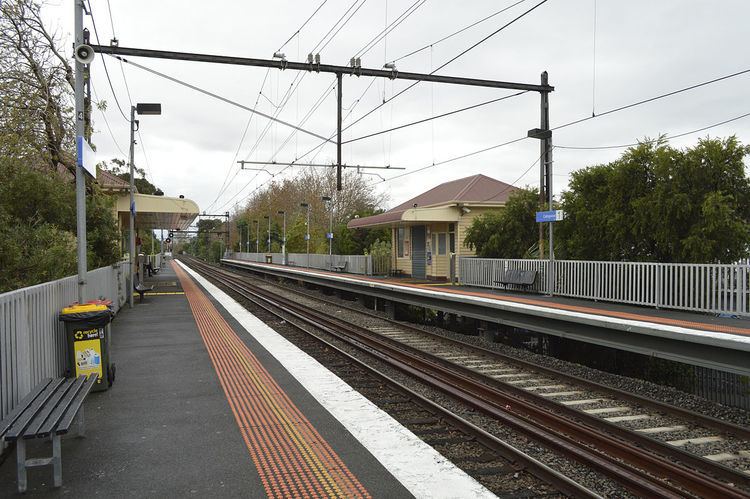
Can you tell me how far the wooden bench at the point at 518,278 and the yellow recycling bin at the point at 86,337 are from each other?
13573 millimetres

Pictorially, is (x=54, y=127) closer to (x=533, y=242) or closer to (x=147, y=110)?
(x=147, y=110)

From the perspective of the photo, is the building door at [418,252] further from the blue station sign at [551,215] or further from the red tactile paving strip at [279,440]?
the red tactile paving strip at [279,440]

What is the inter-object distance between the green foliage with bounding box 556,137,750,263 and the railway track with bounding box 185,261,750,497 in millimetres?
6775

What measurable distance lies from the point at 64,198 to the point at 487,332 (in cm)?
1094

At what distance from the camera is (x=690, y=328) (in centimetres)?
932

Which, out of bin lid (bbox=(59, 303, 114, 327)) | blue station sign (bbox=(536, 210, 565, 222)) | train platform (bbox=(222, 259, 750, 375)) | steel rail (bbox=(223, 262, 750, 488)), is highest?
blue station sign (bbox=(536, 210, 565, 222))

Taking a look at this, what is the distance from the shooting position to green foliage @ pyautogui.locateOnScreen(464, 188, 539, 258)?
72.5 ft

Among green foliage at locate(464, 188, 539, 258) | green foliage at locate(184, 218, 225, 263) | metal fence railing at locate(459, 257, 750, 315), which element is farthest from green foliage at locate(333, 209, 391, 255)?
green foliage at locate(184, 218, 225, 263)

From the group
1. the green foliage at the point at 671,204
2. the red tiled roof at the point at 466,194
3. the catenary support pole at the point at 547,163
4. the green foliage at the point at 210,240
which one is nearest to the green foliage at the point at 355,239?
the red tiled roof at the point at 466,194

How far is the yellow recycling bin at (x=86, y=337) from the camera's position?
6.76 m

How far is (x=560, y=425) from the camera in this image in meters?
6.55

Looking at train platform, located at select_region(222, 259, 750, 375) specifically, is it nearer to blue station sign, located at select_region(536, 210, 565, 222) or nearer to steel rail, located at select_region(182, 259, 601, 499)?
blue station sign, located at select_region(536, 210, 565, 222)

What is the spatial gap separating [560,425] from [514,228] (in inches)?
646

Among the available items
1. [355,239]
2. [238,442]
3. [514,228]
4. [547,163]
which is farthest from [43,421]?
[355,239]
